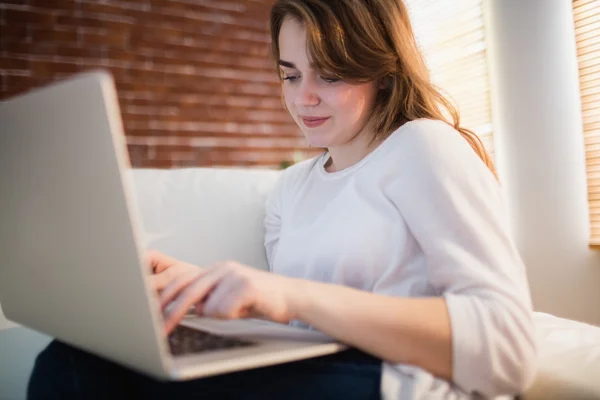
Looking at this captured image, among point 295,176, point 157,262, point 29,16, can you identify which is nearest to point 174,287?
point 157,262

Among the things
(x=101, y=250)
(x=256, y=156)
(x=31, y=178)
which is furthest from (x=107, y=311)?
(x=256, y=156)

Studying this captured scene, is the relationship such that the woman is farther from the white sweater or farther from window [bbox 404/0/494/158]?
window [bbox 404/0/494/158]

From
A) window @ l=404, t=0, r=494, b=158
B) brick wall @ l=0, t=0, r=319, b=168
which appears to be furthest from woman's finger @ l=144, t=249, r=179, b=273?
brick wall @ l=0, t=0, r=319, b=168

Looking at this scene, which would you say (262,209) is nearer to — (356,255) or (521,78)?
(356,255)

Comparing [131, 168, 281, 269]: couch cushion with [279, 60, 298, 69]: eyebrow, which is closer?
[279, 60, 298, 69]: eyebrow

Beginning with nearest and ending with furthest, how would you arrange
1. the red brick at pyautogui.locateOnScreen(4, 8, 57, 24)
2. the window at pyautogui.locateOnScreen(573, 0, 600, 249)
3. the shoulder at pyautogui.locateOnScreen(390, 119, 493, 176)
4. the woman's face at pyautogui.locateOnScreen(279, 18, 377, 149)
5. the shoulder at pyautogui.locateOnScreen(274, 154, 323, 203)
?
the shoulder at pyautogui.locateOnScreen(390, 119, 493, 176)
the woman's face at pyautogui.locateOnScreen(279, 18, 377, 149)
the shoulder at pyautogui.locateOnScreen(274, 154, 323, 203)
the window at pyautogui.locateOnScreen(573, 0, 600, 249)
the red brick at pyautogui.locateOnScreen(4, 8, 57, 24)

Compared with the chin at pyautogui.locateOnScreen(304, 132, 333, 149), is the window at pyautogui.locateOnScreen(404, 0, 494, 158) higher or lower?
higher

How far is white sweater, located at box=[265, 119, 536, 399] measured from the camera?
70 cm

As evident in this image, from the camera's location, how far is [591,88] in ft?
7.09

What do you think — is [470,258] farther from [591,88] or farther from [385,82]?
[591,88]

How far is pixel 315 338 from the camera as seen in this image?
0.73 meters

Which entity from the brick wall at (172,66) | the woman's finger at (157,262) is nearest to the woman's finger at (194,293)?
the woman's finger at (157,262)

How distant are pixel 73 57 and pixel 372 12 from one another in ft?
7.92

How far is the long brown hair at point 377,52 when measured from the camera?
39.8 inches
